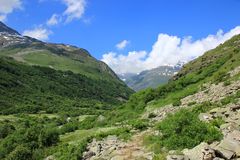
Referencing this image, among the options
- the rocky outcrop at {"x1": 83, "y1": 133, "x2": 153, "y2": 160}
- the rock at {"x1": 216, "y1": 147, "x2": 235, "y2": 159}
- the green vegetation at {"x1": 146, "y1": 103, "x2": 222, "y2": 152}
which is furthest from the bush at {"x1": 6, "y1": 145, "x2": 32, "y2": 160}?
the rock at {"x1": 216, "y1": 147, "x2": 235, "y2": 159}

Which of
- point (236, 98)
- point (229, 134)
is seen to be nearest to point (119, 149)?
point (229, 134)

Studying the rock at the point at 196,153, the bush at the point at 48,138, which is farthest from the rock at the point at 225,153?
the bush at the point at 48,138

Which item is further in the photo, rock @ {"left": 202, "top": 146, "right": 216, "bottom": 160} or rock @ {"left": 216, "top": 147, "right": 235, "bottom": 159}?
rock @ {"left": 202, "top": 146, "right": 216, "bottom": 160}

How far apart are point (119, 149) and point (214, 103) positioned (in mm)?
11813

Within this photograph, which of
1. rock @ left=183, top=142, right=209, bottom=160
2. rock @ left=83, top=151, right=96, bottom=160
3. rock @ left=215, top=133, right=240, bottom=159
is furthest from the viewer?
rock @ left=83, top=151, right=96, bottom=160

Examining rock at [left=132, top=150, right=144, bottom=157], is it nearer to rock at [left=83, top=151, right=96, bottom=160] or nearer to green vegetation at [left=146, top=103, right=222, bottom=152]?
green vegetation at [left=146, top=103, right=222, bottom=152]

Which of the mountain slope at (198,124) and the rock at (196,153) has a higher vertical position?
the mountain slope at (198,124)

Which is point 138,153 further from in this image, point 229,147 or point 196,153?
point 229,147

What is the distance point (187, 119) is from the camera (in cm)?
3116

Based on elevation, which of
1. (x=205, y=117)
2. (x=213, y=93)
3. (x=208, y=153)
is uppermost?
(x=213, y=93)

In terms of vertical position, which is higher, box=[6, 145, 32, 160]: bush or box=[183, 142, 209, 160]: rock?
box=[6, 145, 32, 160]: bush

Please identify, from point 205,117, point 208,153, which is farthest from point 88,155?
point 208,153

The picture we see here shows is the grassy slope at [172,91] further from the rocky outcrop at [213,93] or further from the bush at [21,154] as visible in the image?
the bush at [21,154]

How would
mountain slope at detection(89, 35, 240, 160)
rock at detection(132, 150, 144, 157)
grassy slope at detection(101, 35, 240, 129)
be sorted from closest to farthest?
mountain slope at detection(89, 35, 240, 160) → rock at detection(132, 150, 144, 157) → grassy slope at detection(101, 35, 240, 129)
